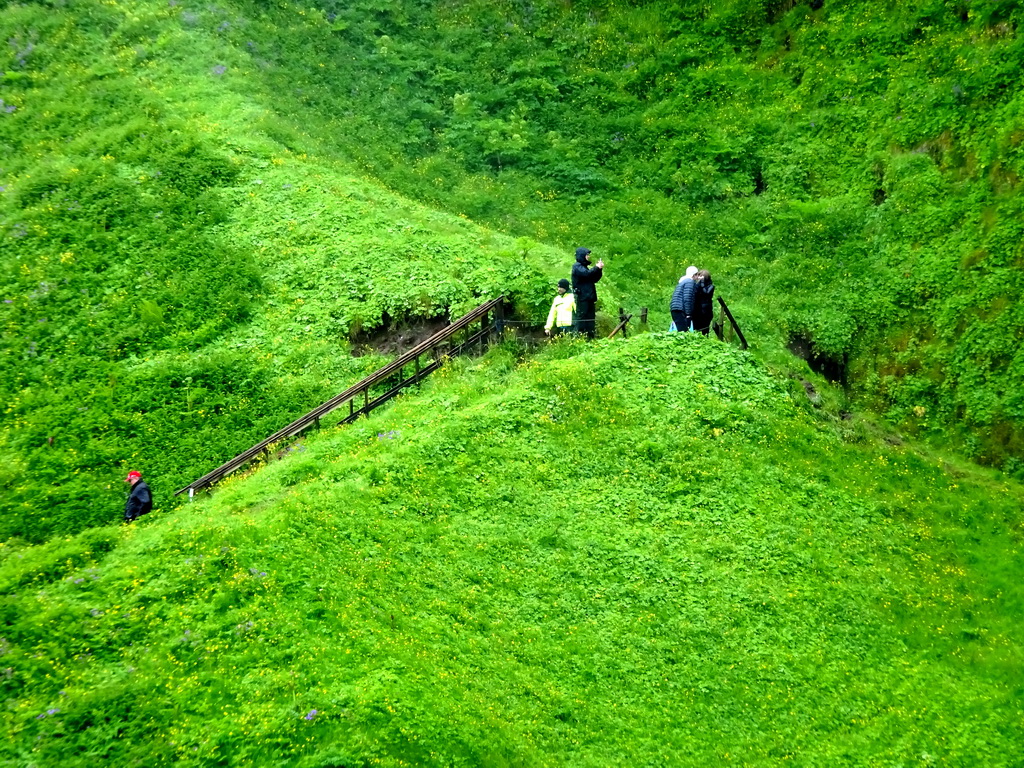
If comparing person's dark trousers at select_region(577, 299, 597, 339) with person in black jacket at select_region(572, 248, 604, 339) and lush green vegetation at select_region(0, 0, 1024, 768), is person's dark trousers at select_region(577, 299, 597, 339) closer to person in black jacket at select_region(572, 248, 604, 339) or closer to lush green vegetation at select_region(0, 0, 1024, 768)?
person in black jacket at select_region(572, 248, 604, 339)

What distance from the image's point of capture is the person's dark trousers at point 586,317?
64.3ft

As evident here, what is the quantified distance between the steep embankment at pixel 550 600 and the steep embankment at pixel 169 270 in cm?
332

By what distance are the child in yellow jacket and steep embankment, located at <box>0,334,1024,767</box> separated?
1542 millimetres

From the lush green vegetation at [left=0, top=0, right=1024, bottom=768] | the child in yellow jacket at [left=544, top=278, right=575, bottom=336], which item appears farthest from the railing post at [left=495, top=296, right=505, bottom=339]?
the child in yellow jacket at [left=544, top=278, right=575, bottom=336]

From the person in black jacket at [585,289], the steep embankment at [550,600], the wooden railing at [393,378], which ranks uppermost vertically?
the person in black jacket at [585,289]

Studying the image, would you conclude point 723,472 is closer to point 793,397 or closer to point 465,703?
point 793,397

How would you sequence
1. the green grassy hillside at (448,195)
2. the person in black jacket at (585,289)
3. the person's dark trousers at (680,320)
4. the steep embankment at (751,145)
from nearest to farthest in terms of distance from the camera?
the person in black jacket at (585,289)
the person's dark trousers at (680,320)
the green grassy hillside at (448,195)
the steep embankment at (751,145)

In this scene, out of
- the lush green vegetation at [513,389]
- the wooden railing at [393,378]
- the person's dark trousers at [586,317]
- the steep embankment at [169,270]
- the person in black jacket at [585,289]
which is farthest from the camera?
the person's dark trousers at [586,317]

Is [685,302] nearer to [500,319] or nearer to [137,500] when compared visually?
[500,319]

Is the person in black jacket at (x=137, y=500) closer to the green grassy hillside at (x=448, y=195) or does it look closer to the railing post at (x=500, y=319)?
the green grassy hillside at (x=448, y=195)

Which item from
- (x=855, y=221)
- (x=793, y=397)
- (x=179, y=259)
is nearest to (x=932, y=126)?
(x=855, y=221)

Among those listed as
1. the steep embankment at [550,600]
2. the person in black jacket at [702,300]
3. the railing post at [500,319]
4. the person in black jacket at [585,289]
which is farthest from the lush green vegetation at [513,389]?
the person in black jacket at [702,300]

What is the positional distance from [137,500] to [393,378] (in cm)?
620

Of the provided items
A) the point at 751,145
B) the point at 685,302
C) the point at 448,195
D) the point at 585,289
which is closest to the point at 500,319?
the point at 585,289
